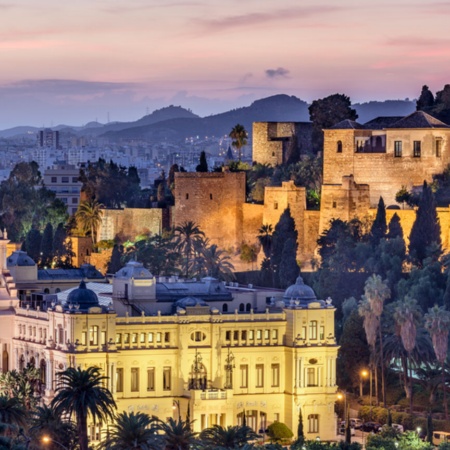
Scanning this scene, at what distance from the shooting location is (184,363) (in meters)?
89.7

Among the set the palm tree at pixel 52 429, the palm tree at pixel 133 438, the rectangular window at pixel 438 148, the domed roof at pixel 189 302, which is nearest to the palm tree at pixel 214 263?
the rectangular window at pixel 438 148

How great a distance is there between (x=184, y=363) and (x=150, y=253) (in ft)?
110

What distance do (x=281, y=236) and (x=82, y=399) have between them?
1628 inches

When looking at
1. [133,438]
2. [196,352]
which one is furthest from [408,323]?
[133,438]

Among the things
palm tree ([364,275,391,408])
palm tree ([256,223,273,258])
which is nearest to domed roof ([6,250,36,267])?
palm tree ([256,223,273,258])

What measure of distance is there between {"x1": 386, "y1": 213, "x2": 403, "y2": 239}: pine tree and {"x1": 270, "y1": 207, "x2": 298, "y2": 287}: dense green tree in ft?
20.6

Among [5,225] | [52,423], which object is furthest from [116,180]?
[52,423]

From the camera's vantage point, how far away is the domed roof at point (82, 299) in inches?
3501

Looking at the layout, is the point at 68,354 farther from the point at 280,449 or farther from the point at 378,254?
the point at 378,254

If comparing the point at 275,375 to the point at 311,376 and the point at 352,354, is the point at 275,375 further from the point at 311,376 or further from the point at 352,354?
the point at 352,354

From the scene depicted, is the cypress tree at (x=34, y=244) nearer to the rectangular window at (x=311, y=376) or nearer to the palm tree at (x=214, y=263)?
the palm tree at (x=214, y=263)

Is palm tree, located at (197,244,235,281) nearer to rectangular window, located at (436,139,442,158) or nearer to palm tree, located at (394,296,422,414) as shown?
rectangular window, located at (436,139,442,158)

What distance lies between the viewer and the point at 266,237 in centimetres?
12031

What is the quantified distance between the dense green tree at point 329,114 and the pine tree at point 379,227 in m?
19.2
